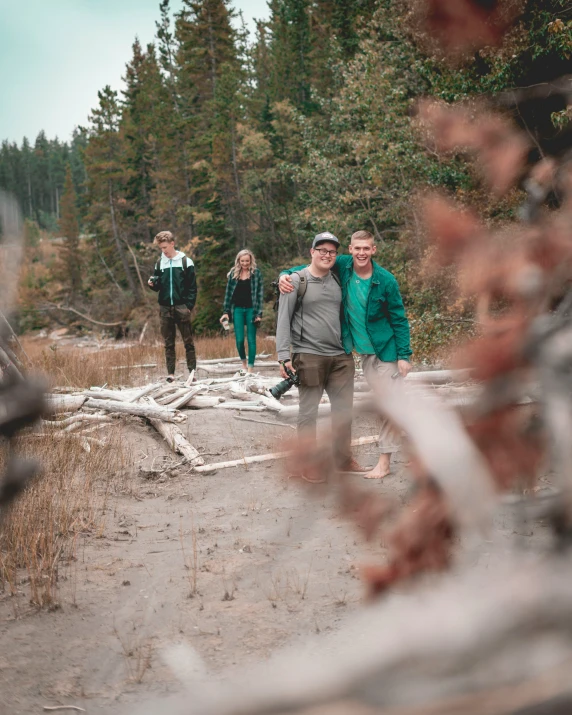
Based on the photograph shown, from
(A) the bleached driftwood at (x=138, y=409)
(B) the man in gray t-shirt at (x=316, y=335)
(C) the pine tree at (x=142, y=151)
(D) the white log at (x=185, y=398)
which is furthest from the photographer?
(C) the pine tree at (x=142, y=151)

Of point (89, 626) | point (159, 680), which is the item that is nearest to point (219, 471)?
point (89, 626)

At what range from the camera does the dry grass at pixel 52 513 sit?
14.2 ft

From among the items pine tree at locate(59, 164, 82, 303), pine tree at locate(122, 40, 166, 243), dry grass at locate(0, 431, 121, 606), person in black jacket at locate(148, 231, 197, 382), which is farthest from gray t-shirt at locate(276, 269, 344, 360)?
pine tree at locate(59, 164, 82, 303)

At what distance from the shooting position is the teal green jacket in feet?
20.0

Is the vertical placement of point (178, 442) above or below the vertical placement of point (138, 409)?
below

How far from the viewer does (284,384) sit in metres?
9.09

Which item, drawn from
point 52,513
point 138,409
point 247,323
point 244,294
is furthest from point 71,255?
point 52,513

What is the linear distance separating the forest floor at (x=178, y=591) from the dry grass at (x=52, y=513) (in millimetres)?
94

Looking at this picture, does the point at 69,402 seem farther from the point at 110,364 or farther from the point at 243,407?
the point at 110,364

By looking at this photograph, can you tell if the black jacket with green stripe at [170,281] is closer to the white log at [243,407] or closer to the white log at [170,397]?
the white log at [170,397]

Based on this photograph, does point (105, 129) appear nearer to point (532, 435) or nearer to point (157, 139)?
point (157, 139)

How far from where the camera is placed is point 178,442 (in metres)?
7.72

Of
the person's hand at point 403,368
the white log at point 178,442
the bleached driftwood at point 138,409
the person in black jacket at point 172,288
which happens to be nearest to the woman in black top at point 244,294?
the person in black jacket at point 172,288

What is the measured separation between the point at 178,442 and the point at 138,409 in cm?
113
